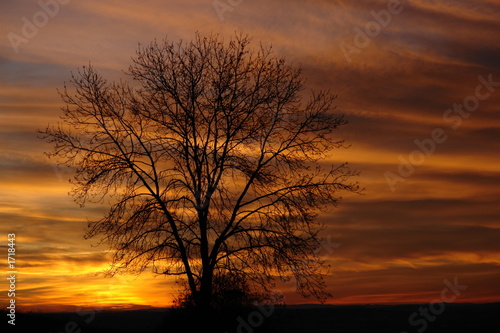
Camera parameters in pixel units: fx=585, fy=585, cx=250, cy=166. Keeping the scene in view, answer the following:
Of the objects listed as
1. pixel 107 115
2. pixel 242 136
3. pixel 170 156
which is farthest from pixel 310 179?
pixel 107 115

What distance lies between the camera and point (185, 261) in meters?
19.4

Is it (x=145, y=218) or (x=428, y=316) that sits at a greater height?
(x=145, y=218)

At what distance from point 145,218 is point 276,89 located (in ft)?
20.3

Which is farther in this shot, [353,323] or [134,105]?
[353,323]

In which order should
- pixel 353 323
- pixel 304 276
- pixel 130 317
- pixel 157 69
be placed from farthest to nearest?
pixel 130 317, pixel 353 323, pixel 157 69, pixel 304 276

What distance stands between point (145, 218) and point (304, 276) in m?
5.58

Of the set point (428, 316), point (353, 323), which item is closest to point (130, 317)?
point (353, 323)

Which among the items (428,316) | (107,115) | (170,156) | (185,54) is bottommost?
(428,316)

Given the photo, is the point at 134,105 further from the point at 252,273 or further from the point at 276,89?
the point at 252,273

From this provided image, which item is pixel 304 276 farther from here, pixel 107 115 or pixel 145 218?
pixel 107 115

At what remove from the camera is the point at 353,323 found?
44.3 meters

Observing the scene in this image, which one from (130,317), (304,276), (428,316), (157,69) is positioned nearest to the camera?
(304,276)

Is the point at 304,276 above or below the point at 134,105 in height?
below

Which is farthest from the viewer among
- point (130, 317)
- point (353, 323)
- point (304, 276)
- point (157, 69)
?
point (130, 317)
